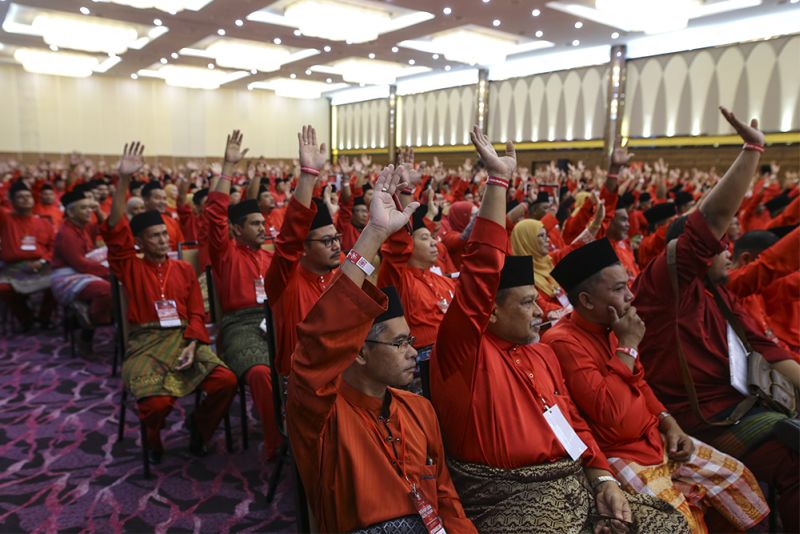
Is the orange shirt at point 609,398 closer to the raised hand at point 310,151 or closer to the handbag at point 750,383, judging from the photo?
the handbag at point 750,383

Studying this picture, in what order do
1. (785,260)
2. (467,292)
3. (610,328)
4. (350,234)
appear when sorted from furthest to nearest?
1. (350,234)
2. (785,260)
3. (610,328)
4. (467,292)

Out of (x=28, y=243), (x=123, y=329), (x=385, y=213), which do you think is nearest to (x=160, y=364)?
(x=123, y=329)

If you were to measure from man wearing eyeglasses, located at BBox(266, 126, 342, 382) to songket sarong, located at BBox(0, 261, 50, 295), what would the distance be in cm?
420

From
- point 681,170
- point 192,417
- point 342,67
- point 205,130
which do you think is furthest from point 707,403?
point 205,130

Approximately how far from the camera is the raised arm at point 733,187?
8.08 feet

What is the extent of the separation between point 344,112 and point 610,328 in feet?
85.0

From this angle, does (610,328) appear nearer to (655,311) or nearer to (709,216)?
(655,311)

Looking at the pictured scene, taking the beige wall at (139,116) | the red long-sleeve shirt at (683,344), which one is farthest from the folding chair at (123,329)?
the beige wall at (139,116)

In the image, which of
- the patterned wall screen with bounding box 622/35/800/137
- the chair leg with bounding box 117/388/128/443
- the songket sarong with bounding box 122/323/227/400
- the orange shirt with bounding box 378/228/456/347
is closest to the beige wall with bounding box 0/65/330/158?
the patterned wall screen with bounding box 622/35/800/137

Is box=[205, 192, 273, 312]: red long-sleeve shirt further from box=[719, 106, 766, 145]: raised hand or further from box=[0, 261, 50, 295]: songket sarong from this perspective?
box=[0, 261, 50, 295]: songket sarong

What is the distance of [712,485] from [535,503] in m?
0.92

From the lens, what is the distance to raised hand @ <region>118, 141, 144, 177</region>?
3.70 m

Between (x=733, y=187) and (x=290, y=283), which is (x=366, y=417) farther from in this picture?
(x=733, y=187)

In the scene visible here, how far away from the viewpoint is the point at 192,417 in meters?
3.50
